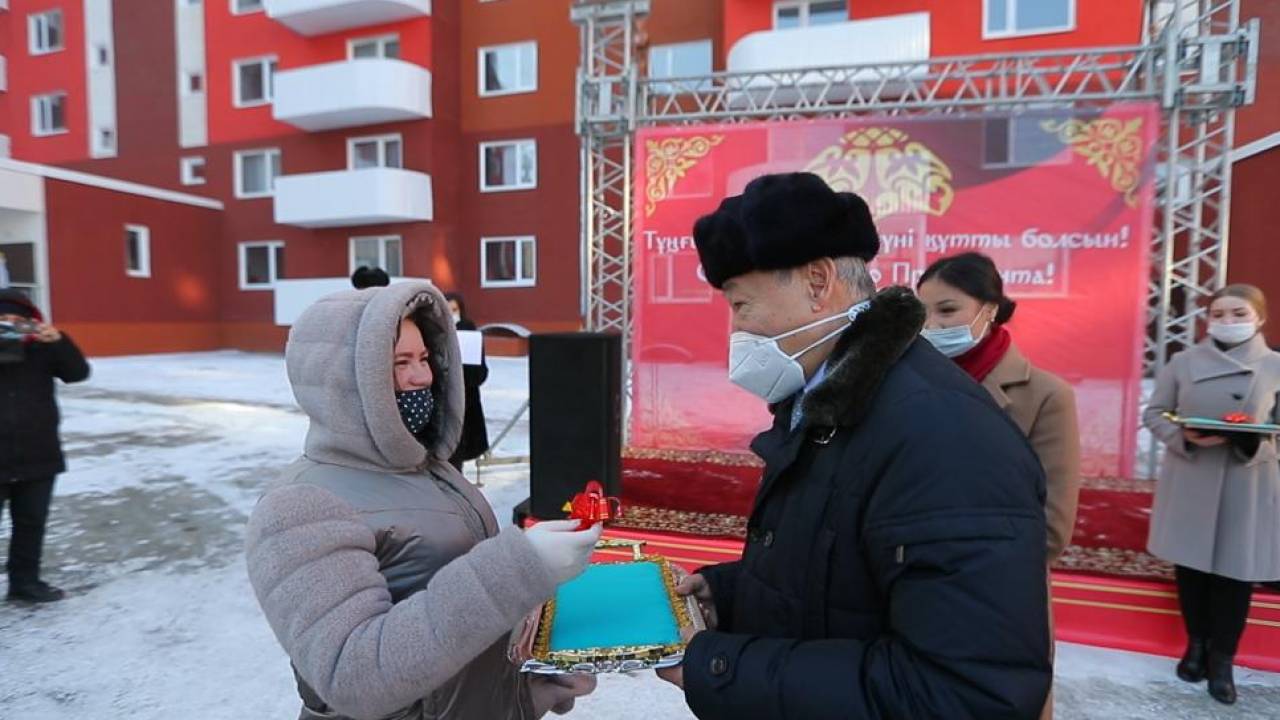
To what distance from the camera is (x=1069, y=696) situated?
9.37ft

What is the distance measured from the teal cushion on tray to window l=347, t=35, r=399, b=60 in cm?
1817

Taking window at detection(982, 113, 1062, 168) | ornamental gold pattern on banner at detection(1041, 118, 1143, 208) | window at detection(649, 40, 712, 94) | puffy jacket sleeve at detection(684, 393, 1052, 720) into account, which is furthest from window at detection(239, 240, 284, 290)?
puffy jacket sleeve at detection(684, 393, 1052, 720)

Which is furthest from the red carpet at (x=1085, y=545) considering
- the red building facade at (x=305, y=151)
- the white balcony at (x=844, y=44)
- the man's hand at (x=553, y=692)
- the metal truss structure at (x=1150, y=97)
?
the red building facade at (x=305, y=151)

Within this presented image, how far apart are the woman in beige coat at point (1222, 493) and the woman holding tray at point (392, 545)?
2819 millimetres

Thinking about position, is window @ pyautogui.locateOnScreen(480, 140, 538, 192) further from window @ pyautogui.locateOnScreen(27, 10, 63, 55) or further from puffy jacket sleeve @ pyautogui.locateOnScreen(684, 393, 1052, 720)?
puffy jacket sleeve @ pyautogui.locateOnScreen(684, 393, 1052, 720)

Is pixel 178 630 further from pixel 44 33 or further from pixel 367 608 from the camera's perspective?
pixel 44 33

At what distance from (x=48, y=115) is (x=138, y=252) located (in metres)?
7.65

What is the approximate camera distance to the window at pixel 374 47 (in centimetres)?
1678

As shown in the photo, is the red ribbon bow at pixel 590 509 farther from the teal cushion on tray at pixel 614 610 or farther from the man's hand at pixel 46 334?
the man's hand at pixel 46 334

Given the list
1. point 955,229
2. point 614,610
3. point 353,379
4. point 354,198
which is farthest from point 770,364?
point 354,198

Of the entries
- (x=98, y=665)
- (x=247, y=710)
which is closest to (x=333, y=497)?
(x=247, y=710)

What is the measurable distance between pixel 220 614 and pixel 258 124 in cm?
1811

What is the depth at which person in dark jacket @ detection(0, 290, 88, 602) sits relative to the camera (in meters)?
3.53

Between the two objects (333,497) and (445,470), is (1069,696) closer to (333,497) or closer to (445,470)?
Answer: (445,470)
